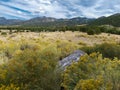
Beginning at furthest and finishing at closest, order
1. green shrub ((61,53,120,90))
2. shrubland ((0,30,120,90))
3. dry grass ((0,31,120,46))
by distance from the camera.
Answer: dry grass ((0,31,120,46)), shrubland ((0,30,120,90)), green shrub ((61,53,120,90))

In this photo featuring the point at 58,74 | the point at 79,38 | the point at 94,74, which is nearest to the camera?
the point at 94,74

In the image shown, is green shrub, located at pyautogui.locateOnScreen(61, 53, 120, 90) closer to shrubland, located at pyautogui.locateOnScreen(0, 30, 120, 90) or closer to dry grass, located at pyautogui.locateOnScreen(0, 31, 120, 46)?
shrubland, located at pyautogui.locateOnScreen(0, 30, 120, 90)

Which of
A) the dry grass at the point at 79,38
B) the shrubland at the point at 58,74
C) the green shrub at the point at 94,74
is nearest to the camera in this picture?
the green shrub at the point at 94,74

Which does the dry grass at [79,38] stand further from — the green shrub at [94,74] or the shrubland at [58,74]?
the green shrub at [94,74]

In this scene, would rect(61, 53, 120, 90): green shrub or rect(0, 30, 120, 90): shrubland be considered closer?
rect(61, 53, 120, 90): green shrub

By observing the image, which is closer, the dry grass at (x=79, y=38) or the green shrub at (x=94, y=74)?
the green shrub at (x=94, y=74)

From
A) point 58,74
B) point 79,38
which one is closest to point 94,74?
point 58,74

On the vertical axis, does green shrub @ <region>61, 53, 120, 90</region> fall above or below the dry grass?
above

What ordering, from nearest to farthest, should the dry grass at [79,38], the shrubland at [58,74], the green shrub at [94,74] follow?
the green shrub at [94,74] < the shrubland at [58,74] < the dry grass at [79,38]

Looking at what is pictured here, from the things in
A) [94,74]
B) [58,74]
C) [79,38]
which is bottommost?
[79,38]

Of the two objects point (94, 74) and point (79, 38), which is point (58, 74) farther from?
point (79, 38)

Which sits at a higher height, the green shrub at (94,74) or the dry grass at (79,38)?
the green shrub at (94,74)

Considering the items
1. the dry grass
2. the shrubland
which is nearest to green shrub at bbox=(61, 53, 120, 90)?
the shrubland

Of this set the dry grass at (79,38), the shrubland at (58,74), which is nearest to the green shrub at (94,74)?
the shrubland at (58,74)
